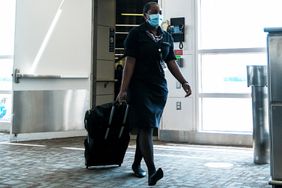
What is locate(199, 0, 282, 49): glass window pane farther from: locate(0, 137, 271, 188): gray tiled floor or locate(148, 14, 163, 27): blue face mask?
locate(148, 14, 163, 27): blue face mask

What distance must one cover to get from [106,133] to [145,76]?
82cm

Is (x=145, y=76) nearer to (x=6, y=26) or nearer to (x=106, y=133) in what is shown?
(x=106, y=133)

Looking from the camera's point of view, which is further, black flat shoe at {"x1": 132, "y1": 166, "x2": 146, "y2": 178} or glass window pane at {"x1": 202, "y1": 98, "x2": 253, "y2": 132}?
glass window pane at {"x1": 202, "y1": 98, "x2": 253, "y2": 132}

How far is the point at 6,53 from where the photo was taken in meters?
7.26

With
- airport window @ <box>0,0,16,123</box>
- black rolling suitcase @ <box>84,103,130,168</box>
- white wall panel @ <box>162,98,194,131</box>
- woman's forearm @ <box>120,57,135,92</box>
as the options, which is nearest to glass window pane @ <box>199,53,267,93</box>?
white wall panel @ <box>162,98,194,131</box>

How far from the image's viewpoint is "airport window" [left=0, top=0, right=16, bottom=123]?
7258 mm

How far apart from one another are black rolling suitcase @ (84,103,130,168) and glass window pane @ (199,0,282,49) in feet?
8.23

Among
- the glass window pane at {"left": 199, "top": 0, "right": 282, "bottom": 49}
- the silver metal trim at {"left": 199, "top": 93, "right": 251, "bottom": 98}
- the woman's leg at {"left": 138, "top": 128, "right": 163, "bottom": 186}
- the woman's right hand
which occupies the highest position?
the glass window pane at {"left": 199, "top": 0, "right": 282, "bottom": 49}

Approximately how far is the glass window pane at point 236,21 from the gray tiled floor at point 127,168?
1526mm

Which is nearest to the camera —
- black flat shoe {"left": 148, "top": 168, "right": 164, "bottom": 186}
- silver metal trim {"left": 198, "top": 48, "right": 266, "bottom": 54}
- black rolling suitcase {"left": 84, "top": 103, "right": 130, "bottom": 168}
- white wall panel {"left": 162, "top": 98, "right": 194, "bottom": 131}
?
black flat shoe {"left": 148, "top": 168, "right": 164, "bottom": 186}

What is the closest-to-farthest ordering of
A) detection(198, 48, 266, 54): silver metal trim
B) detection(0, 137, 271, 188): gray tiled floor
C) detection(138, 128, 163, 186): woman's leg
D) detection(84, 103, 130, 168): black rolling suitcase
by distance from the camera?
detection(138, 128, 163, 186): woman's leg, detection(0, 137, 271, 188): gray tiled floor, detection(84, 103, 130, 168): black rolling suitcase, detection(198, 48, 266, 54): silver metal trim

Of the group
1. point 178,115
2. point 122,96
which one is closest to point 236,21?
point 178,115

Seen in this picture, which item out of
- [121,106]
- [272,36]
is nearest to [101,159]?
[121,106]

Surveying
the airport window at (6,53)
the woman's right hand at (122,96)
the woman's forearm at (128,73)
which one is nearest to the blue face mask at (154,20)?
the woman's forearm at (128,73)
